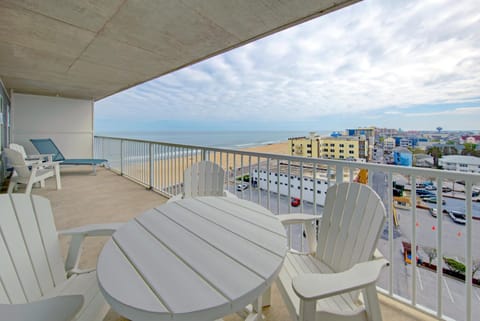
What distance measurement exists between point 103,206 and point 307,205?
341 cm

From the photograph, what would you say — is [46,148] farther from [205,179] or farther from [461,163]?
[461,163]

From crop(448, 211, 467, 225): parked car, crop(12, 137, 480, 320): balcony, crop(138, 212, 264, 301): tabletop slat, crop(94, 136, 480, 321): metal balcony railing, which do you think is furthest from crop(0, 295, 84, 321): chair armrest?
crop(448, 211, 467, 225): parked car

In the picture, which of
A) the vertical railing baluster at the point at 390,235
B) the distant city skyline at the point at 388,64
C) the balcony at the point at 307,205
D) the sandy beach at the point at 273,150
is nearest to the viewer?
the balcony at the point at 307,205

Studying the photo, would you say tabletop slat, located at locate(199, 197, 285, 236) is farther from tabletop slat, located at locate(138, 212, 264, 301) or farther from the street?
the street

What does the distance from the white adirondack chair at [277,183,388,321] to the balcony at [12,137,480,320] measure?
0.46 meters

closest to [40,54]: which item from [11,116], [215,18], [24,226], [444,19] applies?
[215,18]

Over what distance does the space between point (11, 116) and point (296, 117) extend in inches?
371

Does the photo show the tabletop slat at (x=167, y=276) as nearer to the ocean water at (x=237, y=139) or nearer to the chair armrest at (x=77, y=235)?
the chair armrest at (x=77, y=235)

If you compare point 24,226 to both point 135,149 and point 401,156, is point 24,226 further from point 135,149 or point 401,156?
point 135,149

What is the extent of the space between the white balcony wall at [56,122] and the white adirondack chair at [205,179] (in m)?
7.65

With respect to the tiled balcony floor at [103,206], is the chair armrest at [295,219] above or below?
above

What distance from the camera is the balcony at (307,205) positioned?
1.49 metres

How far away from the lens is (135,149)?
5.70m

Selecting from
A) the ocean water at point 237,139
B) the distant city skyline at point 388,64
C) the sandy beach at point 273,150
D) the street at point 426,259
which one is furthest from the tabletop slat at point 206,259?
the ocean water at point 237,139
